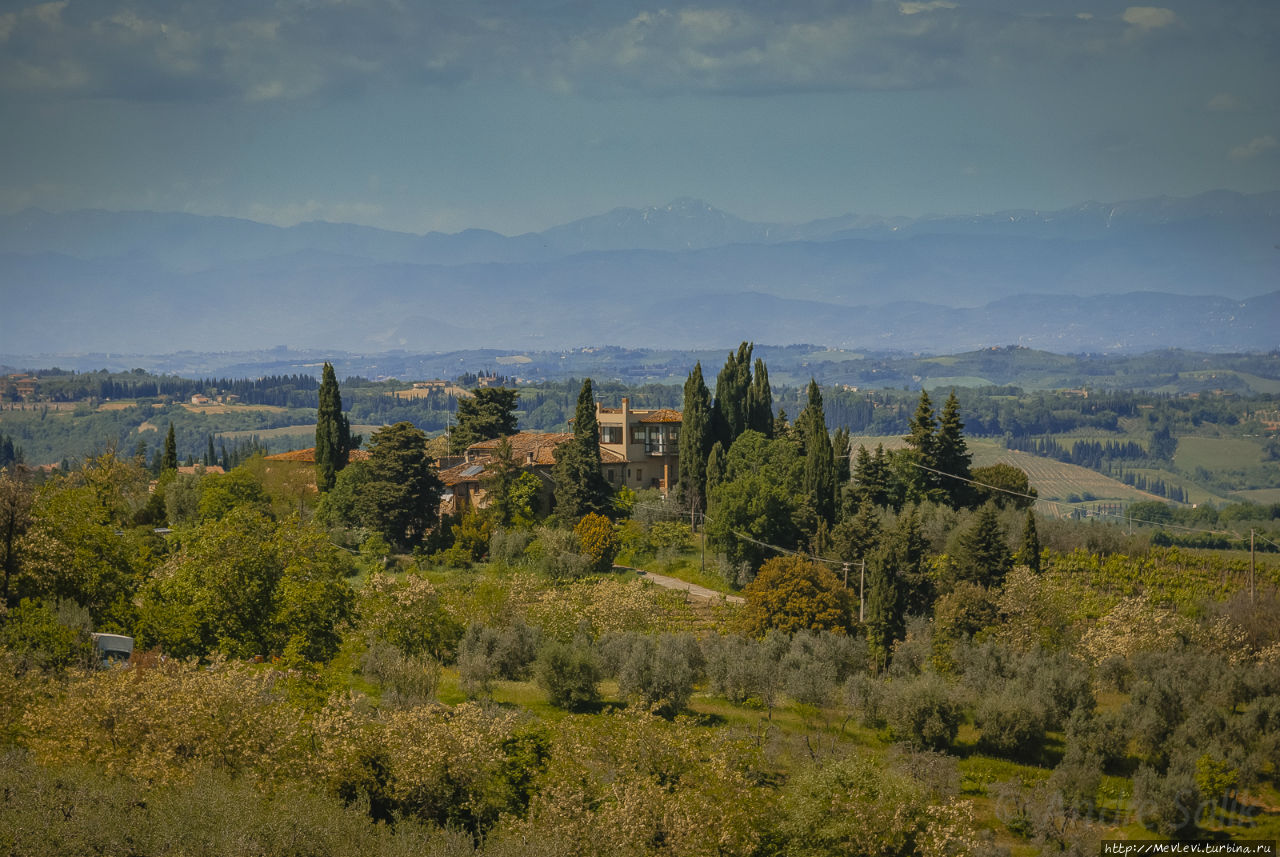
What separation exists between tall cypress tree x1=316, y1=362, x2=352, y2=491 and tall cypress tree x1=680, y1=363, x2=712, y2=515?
1720 centimetres

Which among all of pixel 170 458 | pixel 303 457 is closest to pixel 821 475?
pixel 303 457

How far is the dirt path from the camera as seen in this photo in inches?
1912

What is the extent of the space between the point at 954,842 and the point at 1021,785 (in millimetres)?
8090

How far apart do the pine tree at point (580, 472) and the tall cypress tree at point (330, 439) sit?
12198mm

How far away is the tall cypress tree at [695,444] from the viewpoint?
58.3 metres

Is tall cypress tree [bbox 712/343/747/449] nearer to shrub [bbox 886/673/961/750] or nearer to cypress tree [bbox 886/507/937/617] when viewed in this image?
cypress tree [bbox 886/507/937/617]

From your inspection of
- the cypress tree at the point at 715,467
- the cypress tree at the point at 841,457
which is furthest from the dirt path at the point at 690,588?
the cypress tree at the point at 841,457

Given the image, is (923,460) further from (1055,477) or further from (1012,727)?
(1055,477)

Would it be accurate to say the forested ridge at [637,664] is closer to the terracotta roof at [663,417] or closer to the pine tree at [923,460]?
the pine tree at [923,460]

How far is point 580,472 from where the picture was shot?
5528 centimetres

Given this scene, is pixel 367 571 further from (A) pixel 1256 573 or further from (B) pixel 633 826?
(A) pixel 1256 573

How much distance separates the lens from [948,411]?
189 ft

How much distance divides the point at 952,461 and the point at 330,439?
101 ft

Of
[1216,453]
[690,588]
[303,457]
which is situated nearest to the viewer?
[690,588]
